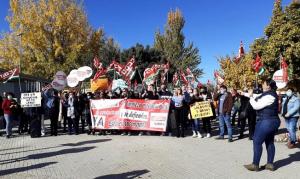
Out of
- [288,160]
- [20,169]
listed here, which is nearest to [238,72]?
[288,160]

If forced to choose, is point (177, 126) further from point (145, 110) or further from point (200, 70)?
point (200, 70)

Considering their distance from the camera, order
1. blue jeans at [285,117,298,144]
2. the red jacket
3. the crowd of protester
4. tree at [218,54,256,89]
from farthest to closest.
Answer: tree at [218,54,256,89] < the red jacket < the crowd of protester < blue jeans at [285,117,298,144]

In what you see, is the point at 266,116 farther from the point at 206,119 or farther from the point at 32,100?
the point at 32,100

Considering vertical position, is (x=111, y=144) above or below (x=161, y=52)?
below

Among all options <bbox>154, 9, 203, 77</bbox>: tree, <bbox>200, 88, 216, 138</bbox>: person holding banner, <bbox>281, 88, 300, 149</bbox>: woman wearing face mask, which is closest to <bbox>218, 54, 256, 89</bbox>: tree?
<bbox>154, 9, 203, 77</bbox>: tree

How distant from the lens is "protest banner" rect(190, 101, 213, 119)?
1427cm

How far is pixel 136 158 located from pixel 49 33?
2608 cm

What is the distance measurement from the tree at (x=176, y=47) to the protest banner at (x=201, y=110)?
40.0m

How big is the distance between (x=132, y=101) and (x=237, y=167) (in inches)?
268

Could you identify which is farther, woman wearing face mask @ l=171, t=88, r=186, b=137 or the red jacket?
the red jacket

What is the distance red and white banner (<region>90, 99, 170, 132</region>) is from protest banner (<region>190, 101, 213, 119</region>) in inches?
38.5

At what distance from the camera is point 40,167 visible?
31.3 feet

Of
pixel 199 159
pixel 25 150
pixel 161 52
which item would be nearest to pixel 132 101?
pixel 25 150

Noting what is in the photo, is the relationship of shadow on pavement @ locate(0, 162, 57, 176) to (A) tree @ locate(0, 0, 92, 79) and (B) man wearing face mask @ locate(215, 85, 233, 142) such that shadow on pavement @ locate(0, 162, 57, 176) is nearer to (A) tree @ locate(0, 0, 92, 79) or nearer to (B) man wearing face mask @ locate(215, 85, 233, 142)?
(B) man wearing face mask @ locate(215, 85, 233, 142)
